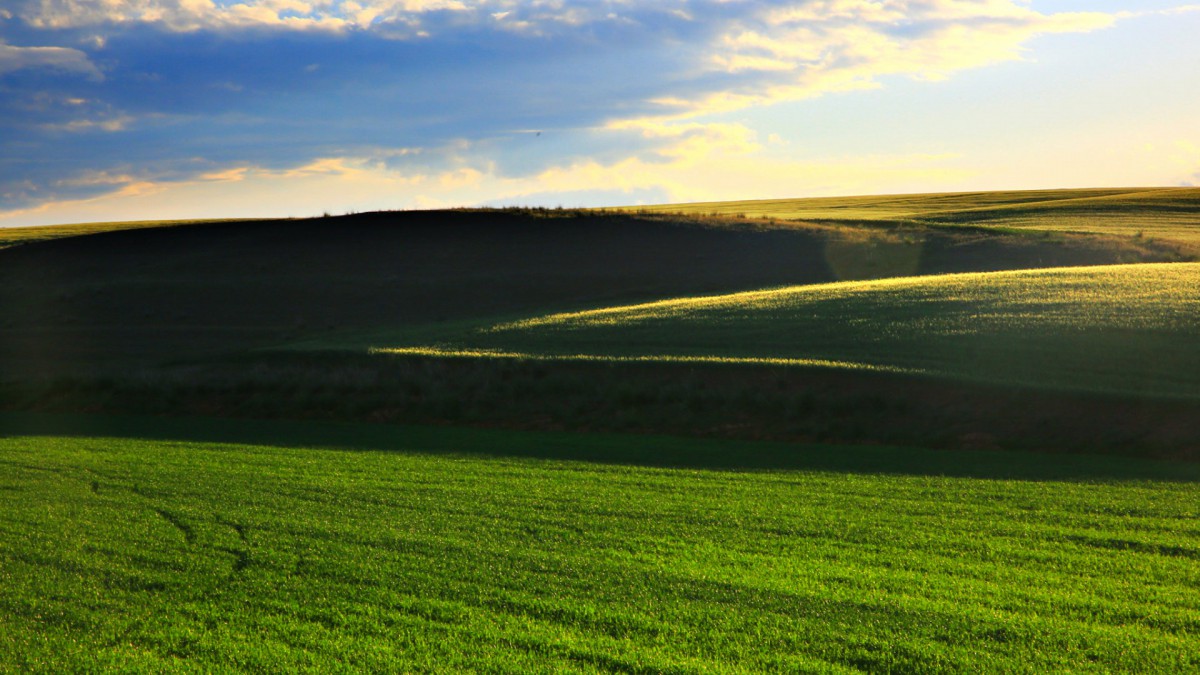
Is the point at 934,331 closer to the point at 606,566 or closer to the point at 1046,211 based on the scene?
the point at 606,566

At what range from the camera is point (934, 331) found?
2486 centimetres

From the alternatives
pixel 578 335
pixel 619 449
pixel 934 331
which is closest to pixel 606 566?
pixel 619 449

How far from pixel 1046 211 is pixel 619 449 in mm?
60063

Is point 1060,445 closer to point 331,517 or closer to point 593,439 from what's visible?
point 593,439

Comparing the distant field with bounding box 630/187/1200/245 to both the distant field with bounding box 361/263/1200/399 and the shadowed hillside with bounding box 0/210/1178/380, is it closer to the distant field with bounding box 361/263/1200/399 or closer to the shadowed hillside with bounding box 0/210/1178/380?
the shadowed hillside with bounding box 0/210/1178/380

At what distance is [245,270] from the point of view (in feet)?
171

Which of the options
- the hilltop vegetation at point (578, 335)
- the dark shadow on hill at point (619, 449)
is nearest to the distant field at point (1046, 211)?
the hilltop vegetation at point (578, 335)

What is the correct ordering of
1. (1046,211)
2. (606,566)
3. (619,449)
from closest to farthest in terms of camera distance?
(606,566) → (619,449) → (1046,211)

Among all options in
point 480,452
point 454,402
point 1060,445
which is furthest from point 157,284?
point 1060,445

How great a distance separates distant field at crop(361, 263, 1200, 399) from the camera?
20.9 m

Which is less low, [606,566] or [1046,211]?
[1046,211]

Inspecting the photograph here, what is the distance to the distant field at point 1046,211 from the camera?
56750 mm

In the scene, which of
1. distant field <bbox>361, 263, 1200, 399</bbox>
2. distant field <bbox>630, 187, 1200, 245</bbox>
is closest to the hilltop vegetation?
distant field <bbox>361, 263, 1200, 399</bbox>

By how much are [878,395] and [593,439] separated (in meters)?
6.22
